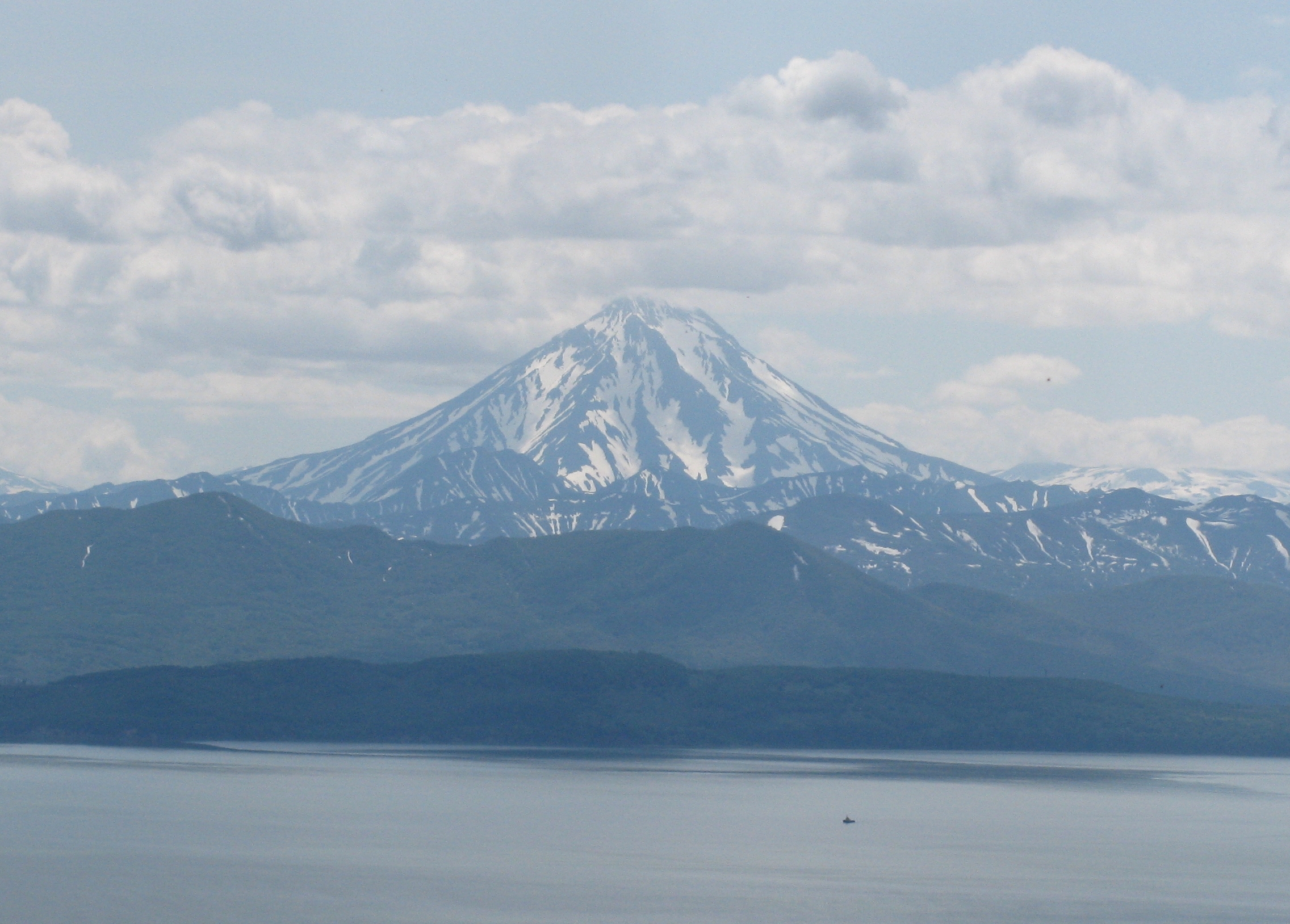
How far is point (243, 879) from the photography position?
166000 mm

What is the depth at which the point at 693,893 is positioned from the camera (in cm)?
16225

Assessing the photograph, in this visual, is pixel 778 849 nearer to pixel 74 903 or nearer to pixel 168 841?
pixel 168 841

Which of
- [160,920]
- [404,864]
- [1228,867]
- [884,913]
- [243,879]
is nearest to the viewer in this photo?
[160,920]

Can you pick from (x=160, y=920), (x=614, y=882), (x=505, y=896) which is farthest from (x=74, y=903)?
(x=614, y=882)

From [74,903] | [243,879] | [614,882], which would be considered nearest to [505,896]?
[614,882]

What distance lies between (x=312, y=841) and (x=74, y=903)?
1962 inches

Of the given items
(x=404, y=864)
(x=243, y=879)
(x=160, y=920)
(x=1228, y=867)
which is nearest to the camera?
(x=160, y=920)

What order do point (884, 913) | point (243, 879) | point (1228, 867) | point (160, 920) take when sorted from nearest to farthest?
point (160, 920)
point (884, 913)
point (243, 879)
point (1228, 867)

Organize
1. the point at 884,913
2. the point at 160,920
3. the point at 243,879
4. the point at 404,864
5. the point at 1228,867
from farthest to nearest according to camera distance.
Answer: the point at 1228,867 < the point at 404,864 < the point at 243,879 < the point at 884,913 < the point at 160,920

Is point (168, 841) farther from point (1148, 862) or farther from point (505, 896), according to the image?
point (1148, 862)

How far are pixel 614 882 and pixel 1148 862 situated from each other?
60195mm

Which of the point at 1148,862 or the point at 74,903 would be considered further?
the point at 1148,862

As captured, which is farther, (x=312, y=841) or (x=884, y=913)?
(x=312, y=841)

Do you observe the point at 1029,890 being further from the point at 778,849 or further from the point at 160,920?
the point at 160,920
